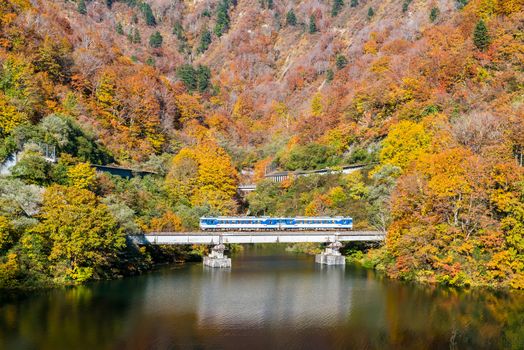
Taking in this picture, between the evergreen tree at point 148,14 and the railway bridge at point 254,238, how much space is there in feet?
490

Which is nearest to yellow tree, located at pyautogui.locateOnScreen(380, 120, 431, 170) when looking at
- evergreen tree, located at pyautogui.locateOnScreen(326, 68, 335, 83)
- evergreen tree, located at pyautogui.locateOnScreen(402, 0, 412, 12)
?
evergreen tree, located at pyautogui.locateOnScreen(326, 68, 335, 83)

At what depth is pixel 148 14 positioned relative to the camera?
194 metres

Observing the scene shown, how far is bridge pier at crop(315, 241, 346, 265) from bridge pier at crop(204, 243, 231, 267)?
445 inches

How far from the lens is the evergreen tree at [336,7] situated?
18000 cm

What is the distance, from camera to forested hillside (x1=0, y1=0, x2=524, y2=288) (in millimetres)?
48344

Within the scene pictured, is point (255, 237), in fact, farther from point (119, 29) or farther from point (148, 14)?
point (148, 14)

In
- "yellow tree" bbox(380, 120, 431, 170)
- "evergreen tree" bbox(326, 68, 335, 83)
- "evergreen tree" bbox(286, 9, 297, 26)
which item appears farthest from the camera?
"evergreen tree" bbox(286, 9, 297, 26)

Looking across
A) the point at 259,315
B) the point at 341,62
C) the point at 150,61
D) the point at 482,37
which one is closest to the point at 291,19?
the point at 341,62

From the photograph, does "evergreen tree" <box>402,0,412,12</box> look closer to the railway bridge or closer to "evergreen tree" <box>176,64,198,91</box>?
"evergreen tree" <box>176,64,198,91</box>

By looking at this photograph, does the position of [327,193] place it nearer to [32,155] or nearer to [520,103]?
[520,103]

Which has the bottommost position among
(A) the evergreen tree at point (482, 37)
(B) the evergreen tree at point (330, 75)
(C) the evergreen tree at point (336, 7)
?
(A) the evergreen tree at point (482, 37)

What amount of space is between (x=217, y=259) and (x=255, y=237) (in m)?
5.16

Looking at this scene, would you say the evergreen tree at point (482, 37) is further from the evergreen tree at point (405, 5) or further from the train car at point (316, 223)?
the evergreen tree at point (405, 5)

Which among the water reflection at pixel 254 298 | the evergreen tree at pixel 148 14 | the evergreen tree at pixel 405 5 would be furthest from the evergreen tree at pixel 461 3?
the evergreen tree at pixel 148 14
